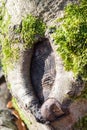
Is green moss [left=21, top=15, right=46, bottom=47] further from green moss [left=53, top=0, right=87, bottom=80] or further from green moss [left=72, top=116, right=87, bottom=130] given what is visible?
green moss [left=72, top=116, right=87, bottom=130]

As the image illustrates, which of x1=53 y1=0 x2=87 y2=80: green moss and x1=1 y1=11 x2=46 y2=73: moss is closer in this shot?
x1=53 y1=0 x2=87 y2=80: green moss

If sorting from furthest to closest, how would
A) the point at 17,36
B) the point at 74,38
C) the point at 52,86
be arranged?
the point at 17,36, the point at 52,86, the point at 74,38

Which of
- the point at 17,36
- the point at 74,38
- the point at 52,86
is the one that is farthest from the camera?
the point at 17,36

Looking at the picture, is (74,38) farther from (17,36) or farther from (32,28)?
(17,36)

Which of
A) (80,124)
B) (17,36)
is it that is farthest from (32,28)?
(80,124)

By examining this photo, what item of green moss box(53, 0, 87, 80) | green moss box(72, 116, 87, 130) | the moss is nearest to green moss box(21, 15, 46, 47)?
the moss

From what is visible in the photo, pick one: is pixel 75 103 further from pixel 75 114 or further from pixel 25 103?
pixel 25 103

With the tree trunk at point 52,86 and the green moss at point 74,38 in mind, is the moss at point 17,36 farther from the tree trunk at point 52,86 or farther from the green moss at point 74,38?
the green moss at point 74,38
